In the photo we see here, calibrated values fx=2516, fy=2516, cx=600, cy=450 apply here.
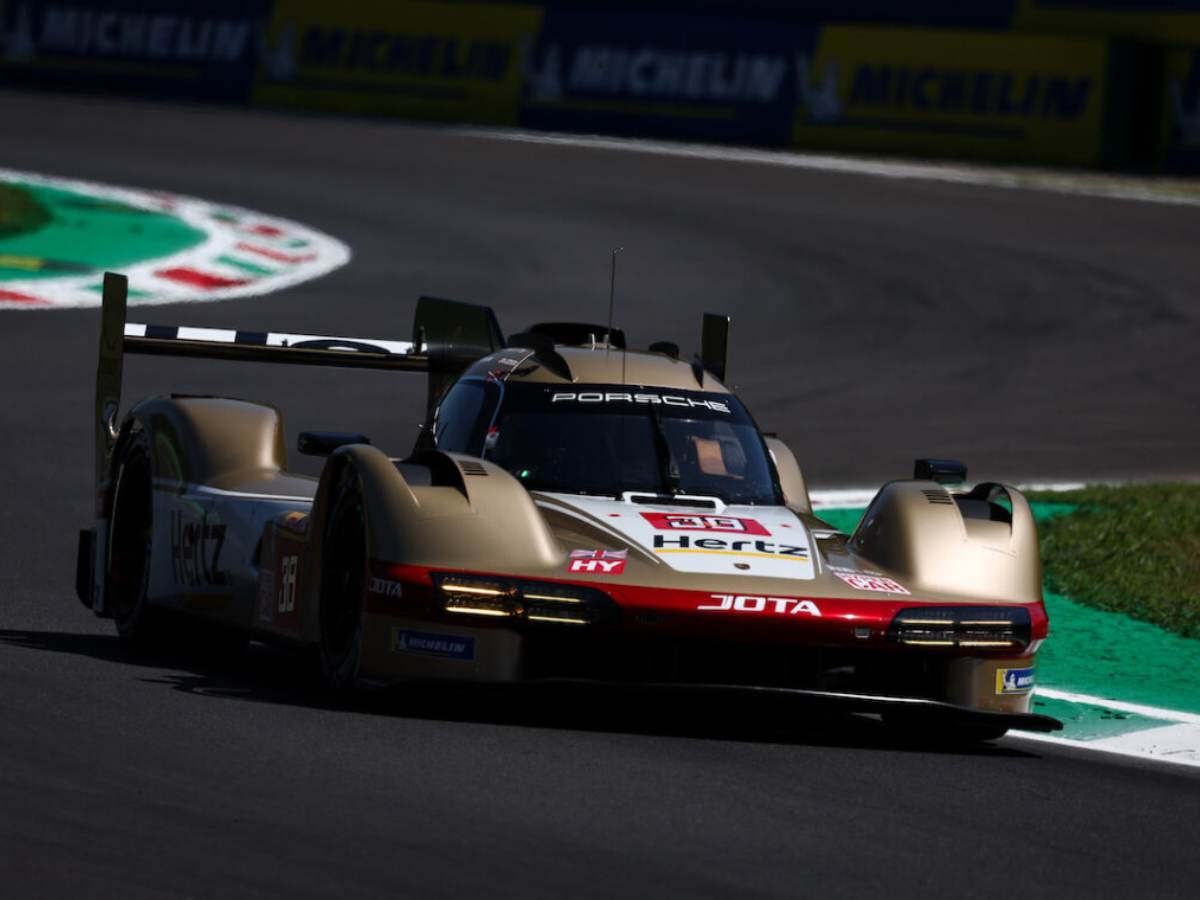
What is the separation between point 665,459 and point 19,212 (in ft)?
51.1

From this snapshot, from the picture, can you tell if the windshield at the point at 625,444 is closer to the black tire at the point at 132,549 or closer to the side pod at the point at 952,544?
the side pod at the point at 952,544

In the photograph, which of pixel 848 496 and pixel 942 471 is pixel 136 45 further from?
pixel 942 471

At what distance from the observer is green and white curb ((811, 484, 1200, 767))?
8531mm

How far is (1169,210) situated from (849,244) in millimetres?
4696

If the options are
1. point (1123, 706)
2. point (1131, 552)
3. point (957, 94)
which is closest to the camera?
point (1123, 706)

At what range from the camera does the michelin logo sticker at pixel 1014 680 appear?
7938 millimetres

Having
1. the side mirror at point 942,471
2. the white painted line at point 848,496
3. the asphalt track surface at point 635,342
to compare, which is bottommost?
the white painted line at point 848,496

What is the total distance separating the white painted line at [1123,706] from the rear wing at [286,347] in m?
2.80

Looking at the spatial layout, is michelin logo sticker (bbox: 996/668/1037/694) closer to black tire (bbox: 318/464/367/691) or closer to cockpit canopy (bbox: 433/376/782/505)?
cockpit canopy (bbox: 433/376/782/505)

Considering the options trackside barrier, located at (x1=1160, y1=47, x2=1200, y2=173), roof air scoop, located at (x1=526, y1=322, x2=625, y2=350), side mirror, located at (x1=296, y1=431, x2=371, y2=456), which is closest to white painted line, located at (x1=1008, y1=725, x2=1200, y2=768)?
roof air scoop, located at (x1=526, y1=322, x2=625, y2=350)

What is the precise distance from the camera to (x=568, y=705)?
8.17m

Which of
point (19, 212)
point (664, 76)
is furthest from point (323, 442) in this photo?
point (664, 76)

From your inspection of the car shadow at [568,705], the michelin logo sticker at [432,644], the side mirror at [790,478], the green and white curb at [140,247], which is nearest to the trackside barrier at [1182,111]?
→ the green and white curb at [140,247]

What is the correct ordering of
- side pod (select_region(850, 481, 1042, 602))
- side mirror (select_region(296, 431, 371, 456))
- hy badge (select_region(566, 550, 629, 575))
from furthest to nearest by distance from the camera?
side mirror (select_region(296, 431, 371, 456)), side pod (select_region(850, 481, 1042, 602)), hy badge (select_region(566, 550, 629, 575))
